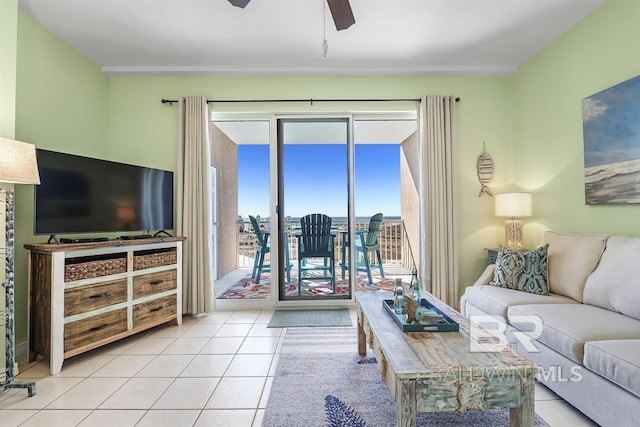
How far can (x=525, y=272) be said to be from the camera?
2605 mm

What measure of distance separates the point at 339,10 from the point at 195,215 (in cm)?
247

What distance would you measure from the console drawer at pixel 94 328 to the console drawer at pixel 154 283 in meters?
0.20

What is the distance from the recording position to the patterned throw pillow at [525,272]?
2533 mm

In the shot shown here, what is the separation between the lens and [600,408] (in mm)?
1555

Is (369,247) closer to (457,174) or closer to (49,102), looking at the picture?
(457,174)

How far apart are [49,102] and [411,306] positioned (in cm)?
342

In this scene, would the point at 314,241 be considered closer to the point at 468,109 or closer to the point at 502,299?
the point at 502,299

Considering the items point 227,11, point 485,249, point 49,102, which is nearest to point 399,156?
point 485,249

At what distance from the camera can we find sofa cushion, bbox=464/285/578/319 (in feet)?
7.62

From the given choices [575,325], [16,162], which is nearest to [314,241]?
[575,325]

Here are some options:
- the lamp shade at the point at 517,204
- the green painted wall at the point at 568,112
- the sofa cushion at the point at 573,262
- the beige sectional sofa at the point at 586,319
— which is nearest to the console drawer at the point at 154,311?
the beige sectional sofa at the point at 586,319

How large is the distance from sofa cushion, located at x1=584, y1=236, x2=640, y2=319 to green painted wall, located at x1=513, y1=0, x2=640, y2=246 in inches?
11.5

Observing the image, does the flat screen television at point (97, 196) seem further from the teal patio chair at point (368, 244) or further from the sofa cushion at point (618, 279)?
the sofa cushion at point (618, 279)

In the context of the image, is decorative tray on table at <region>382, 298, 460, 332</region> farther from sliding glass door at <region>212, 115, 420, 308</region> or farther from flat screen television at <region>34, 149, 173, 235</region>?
flat screen television at <region>34, 149, 173, 235</region>
